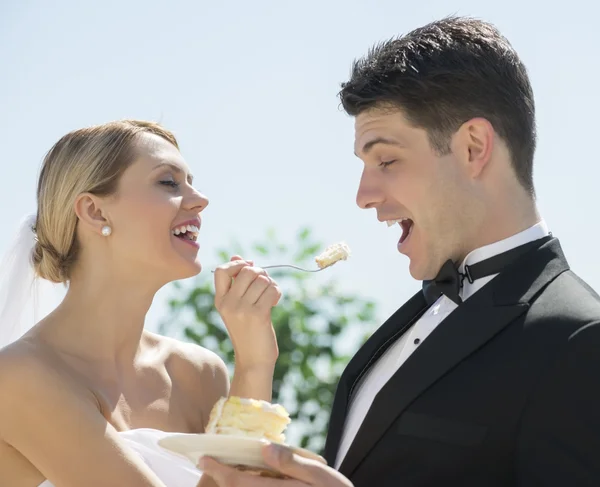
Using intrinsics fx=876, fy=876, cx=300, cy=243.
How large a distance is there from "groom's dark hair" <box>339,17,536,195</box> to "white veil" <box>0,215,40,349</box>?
291 centimetres

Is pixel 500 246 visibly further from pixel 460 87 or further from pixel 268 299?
pixel 268 299

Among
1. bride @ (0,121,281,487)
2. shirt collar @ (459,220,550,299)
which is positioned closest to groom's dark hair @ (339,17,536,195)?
shirt collar @ (459,220,550,299)

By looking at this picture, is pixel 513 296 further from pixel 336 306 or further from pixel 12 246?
pixel 336 306

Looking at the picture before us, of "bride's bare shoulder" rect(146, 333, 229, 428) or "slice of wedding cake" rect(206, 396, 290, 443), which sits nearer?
"slice of wedding cake" rect(206, 396, 290, 443)

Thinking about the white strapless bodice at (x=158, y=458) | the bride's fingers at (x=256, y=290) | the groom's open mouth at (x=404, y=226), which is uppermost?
the groom's open mouth at (x=404, y=226)

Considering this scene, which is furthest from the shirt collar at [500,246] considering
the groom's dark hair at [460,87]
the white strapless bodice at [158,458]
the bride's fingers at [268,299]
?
the white strapless bodice at [158,458]

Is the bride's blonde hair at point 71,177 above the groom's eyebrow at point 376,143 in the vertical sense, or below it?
above

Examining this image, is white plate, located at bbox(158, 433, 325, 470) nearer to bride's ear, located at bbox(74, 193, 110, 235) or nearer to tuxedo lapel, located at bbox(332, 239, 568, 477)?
tuxedo lapel, located at bbox(332, 239, 568, 477)

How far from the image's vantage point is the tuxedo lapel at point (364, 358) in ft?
13.8

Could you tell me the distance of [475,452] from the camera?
133 inches

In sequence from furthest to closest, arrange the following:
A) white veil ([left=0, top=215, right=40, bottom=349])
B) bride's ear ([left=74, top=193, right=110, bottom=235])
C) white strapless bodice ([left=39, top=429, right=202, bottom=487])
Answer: white veil ([left=0, top=215, right=40, bottom=349]) → bride's ear ([left=74, top=193, right=110, bottom=235]) → white strapless bodice ([left=39, top=429, right=202, bottom=487])

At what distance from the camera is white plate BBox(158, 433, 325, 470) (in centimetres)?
300

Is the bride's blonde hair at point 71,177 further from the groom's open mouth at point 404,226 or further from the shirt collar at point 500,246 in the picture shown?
the shirt collar at point 500,246

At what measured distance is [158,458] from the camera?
5012 millimetres
